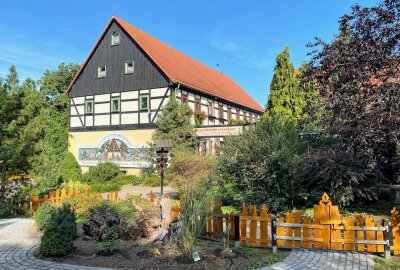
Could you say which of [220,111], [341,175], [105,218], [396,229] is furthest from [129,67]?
[396,229]

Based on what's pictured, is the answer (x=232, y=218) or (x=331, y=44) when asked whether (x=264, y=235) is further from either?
(x=331, y=44)

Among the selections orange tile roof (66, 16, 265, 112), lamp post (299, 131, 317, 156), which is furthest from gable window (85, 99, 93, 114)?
lamp post (299, 131, 317, 156)

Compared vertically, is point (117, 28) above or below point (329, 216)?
above

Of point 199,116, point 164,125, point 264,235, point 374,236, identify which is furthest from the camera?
point 199,116

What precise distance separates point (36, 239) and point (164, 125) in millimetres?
13463

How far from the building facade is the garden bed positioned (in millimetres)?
14486

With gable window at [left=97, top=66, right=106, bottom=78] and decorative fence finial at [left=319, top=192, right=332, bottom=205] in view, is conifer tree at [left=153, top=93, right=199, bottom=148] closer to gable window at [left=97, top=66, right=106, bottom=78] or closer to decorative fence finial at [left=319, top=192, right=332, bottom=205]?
gable window at [left=97, top=66, right=106, bottom=78]

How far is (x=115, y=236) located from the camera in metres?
6.40

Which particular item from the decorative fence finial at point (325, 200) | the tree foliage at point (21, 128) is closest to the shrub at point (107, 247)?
the decorative fence finial at point (325, 200)

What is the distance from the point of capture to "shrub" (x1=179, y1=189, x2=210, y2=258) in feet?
18.8

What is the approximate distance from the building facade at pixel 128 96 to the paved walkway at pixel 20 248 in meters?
13.3

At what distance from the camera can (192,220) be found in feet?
19.2

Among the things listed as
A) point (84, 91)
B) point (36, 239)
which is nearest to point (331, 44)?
point (36, 239)

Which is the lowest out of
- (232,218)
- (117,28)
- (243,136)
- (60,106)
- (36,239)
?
(36,239)
